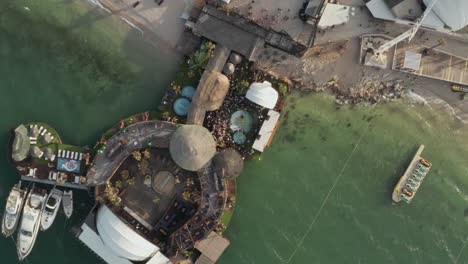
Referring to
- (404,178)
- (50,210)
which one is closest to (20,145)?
(50,210)

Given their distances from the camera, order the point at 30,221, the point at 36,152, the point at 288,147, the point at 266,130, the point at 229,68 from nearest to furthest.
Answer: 1. the point at 229,68
2. the point at 36,152
3. the point at 30,221
4. the point at 266,130
5. the point at 288,147

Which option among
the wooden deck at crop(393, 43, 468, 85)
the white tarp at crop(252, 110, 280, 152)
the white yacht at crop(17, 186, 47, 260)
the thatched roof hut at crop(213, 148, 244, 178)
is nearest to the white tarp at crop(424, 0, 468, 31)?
the wooden deck at crop(393, 43, 468, 85)

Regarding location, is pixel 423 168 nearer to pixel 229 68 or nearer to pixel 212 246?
pixel 229 68

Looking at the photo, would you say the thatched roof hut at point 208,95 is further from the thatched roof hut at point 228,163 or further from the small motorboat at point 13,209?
the small motorboat at point 13,209

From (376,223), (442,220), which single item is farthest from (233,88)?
(442,220)

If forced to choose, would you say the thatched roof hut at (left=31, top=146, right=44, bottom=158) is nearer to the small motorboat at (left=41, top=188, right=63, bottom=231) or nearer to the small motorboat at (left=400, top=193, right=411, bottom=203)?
the small motorboat at (left=41, top=188, right=63, bottom=231)

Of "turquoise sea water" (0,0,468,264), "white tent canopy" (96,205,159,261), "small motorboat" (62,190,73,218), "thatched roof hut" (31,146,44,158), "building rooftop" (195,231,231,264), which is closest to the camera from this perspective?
"white tent canopy" (96,205,159,261)
